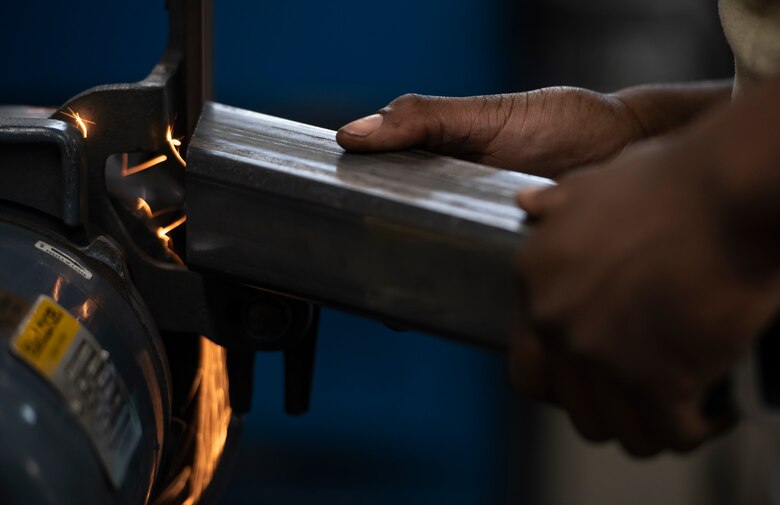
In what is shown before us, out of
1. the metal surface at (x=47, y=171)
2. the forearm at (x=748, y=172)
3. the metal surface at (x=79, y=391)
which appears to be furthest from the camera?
the metal surface at (x=47, y=171)

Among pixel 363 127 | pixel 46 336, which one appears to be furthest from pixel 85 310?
pixel 363 127

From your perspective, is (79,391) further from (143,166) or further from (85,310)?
(143,166)

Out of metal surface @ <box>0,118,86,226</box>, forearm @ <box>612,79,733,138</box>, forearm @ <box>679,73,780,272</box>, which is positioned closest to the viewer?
forearm @ <box>679,73,780,272</box>

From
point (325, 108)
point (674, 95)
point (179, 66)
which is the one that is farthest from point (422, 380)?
point (179, 66)

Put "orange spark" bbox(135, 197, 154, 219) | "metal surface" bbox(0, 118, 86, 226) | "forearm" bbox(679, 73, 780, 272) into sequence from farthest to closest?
1. "orange spark" bbox(135, 197, 154, 219)
2. "metal surface" bbox(0, 118, 86, 226)
3. "forearm" bbox(679, 73, 780, 272)

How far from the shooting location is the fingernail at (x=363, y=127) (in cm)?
84

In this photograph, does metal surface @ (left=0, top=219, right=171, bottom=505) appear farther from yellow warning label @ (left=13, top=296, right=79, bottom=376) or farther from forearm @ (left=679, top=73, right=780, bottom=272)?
forearm @ (left=679, top=73, right=780, bottom=272)

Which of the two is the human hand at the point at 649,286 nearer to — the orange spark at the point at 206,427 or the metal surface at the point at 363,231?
the metal surface at the point at 363,231

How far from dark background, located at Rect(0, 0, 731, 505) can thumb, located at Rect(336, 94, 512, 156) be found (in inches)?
49.5

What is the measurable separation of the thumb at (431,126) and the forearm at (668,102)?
0.20 meters

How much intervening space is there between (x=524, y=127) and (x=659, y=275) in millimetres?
561

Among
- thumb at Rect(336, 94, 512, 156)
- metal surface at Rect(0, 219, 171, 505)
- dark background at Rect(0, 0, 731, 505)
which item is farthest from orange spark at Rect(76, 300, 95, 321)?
dark background at Rect(0, 0, 731, 505)

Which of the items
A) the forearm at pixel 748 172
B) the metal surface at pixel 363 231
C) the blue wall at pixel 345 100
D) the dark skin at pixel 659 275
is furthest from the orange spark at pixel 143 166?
the blue wall at pixel 345 100

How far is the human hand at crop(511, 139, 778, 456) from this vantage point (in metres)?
0.55
